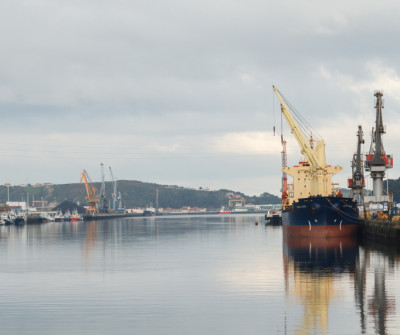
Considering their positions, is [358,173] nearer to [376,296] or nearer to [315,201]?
[315,201]

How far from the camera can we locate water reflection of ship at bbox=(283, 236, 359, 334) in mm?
29292

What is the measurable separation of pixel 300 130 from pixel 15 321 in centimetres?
8868

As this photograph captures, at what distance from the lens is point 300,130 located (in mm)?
114625

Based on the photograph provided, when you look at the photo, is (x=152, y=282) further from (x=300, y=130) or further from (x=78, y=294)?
(x=300, y=130)

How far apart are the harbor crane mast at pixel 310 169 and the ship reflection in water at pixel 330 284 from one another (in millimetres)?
39771

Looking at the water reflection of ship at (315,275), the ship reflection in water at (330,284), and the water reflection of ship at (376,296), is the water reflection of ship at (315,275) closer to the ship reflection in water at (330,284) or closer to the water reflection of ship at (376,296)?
the ship reflection in water at (330,284)

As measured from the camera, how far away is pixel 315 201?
94.1 m

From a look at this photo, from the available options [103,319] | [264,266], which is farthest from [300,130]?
[103,319]

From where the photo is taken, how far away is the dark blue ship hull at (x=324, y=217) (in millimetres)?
93562

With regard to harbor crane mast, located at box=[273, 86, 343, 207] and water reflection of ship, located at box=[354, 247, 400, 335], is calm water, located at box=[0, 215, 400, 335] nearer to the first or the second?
water reflection of ship, located at box=[354, 247, 400, 335]

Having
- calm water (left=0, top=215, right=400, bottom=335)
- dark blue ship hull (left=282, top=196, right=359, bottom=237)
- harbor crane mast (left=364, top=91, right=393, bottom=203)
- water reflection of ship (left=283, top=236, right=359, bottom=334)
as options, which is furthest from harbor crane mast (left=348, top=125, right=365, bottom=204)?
calm water (left=0, top=215, right=400, bottom=335)

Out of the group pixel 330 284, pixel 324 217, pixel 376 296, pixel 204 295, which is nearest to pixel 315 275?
pixel 330 284

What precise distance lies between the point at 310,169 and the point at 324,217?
68.8 feet

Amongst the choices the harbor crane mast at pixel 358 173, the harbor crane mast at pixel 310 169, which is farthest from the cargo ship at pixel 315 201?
the harbor crane mast at pixel 358 173
